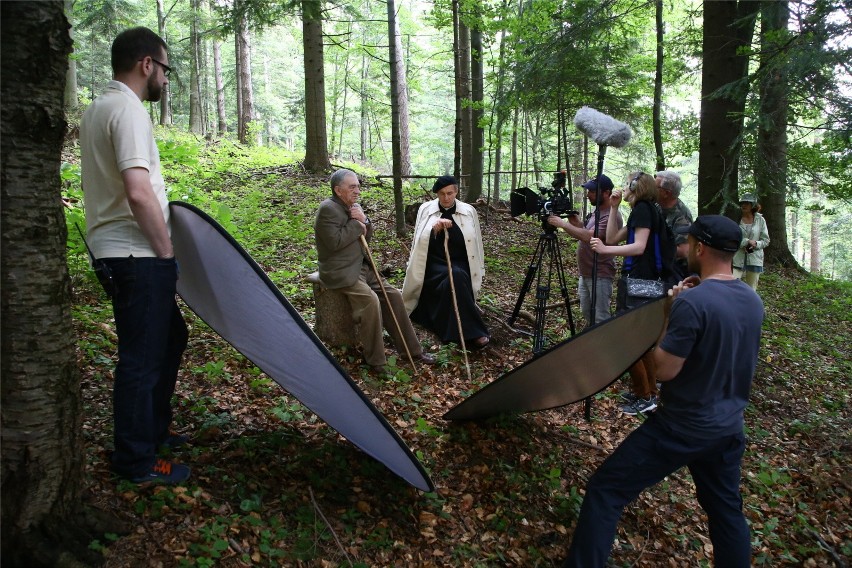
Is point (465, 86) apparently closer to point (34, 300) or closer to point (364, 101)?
point (34, 300)

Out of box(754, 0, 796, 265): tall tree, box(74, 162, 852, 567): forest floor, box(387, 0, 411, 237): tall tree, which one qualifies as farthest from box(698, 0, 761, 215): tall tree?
box(387, 0, 411, 237): tall tree

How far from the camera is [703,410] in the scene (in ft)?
Answer: 8.00

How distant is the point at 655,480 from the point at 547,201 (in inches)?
122

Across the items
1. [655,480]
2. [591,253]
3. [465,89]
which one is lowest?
[655,480]

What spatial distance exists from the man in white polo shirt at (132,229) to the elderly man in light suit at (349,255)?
2.08 metres

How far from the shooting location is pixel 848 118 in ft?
16.3

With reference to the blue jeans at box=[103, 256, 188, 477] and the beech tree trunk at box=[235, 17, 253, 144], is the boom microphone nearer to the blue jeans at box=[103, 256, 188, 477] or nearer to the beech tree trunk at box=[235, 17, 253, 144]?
the blue jeans at box=[103, 256, 188, 477]

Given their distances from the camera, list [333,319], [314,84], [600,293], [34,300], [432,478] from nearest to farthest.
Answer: [34,300]
[432,478]
[333,319]
[600,293]
[314,84]

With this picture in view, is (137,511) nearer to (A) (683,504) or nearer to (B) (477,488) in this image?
(B) (477,488)

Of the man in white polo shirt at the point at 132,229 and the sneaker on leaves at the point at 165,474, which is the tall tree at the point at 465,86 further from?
the sneaker on leaves at the point at 165,474

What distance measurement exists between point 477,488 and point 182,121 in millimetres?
29003

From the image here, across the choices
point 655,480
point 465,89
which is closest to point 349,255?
point 655,480

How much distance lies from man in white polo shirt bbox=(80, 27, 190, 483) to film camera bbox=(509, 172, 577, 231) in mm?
3543

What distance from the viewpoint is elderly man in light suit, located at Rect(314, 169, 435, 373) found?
4602 millimetres
